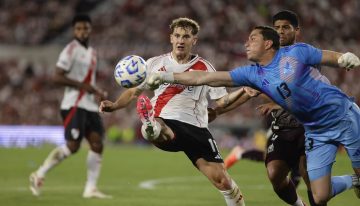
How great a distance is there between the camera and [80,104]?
12125 mm

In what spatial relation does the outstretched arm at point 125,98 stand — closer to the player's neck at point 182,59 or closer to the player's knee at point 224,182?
the player's neck at point 182,59

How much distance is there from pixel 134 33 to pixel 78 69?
18712 millimetres

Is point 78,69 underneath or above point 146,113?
underneath

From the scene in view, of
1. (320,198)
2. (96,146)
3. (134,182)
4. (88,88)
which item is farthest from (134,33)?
(320,198)

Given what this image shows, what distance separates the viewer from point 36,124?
27375 mm

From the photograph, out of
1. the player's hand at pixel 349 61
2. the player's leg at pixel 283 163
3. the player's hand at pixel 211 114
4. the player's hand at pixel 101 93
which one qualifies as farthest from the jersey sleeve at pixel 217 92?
the player's hand at pixel 101 93

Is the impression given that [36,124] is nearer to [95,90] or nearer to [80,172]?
[80,172]

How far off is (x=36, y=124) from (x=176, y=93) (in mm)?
19453

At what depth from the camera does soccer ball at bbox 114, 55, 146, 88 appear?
7.35 metres

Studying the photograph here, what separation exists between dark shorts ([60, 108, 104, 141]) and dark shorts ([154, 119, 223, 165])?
3.69 meters

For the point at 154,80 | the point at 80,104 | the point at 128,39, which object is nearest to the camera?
the point at 154,80

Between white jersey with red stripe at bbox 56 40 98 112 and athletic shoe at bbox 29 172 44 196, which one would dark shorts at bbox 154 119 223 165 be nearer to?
athletic shoe at bbox 29 172 44 196

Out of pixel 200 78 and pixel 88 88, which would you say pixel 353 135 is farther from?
pixel 88 88

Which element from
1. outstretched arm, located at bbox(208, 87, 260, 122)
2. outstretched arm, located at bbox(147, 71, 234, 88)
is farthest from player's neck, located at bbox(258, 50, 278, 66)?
outstretched arm, located at bbox(208, 87, 260, 122)
